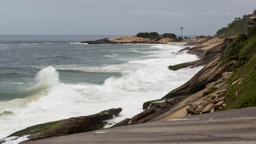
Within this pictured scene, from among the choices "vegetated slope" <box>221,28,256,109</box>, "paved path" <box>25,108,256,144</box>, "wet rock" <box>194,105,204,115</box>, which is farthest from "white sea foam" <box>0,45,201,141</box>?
"paved path" <box>25,108,256,144</box>

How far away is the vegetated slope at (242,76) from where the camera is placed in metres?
11.1

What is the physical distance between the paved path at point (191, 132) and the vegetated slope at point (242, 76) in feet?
6.69

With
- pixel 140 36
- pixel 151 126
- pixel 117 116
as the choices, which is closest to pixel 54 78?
pixel 117 116

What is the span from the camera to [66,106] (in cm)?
2256

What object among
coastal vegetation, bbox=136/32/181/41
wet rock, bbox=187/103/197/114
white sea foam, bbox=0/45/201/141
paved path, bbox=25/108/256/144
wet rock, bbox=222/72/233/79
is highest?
coastal vegetation, bbox=136/32/181/41

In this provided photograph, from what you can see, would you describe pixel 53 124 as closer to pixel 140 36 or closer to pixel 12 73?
pixel 12 73

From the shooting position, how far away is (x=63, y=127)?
13938mm

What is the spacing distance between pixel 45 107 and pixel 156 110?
9662 millimetres

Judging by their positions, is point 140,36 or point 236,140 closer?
point 236,140

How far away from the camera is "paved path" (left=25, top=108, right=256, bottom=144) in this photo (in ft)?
23.6

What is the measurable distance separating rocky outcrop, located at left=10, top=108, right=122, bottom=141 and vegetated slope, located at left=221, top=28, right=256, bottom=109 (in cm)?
639

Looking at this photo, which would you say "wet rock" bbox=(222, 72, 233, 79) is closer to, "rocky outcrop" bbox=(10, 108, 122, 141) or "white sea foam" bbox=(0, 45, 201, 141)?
"white sea foam" bbox=(0, 45, 201, 141)

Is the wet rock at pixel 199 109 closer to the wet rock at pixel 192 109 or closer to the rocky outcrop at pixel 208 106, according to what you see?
the rocky outcrop at pixel 208 106

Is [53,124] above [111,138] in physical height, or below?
below
